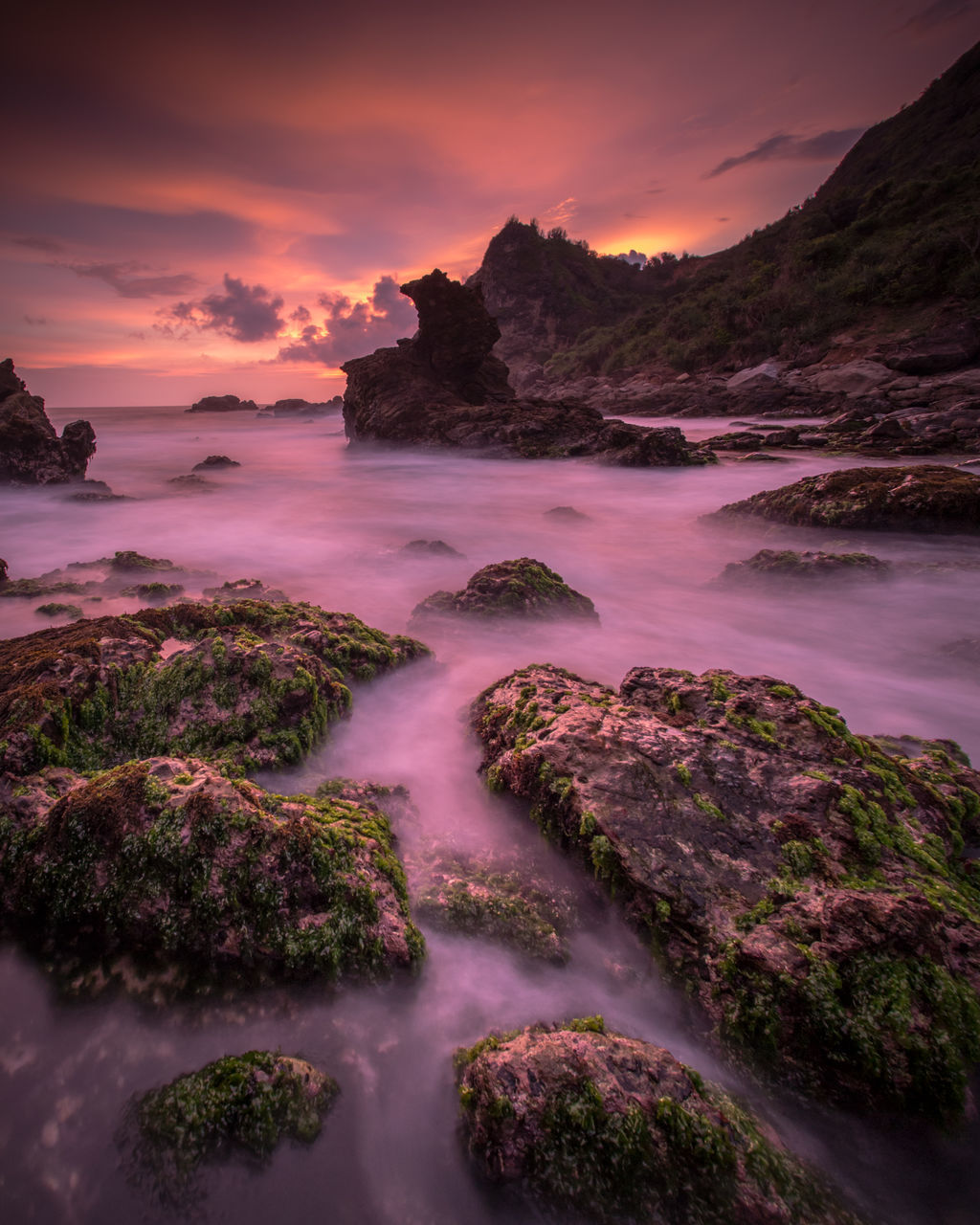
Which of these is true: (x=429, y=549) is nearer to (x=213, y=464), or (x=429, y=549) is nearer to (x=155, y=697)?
(x=155, y=697)

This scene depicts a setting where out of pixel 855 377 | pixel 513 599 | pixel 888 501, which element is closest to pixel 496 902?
pixel 513 599

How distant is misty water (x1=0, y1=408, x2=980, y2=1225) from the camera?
162 centimetres

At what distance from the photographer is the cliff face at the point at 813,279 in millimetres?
25094

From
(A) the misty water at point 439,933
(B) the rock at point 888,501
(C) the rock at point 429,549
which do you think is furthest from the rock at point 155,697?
(B) the rock at point 888,501

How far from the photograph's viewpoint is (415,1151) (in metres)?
1.72

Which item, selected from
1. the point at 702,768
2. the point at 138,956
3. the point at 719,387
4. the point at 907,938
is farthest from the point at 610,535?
the point at 719,387

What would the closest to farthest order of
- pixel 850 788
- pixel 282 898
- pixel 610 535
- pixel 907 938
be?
1. pixel 907 938
2. pixel 282 898
3. pixel 850 788
4. pixel 610 535

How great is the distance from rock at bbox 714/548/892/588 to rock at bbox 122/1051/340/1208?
725 centimetres

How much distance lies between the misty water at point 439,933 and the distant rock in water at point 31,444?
399 centimetres

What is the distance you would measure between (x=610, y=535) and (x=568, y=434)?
1103 cm

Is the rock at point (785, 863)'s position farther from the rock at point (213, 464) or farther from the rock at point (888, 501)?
the rock at point (213, 464)

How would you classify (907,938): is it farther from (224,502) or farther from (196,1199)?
(224,502)

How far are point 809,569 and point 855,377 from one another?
71.8ft

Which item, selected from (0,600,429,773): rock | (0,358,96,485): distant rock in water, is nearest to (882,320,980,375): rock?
(0,600,429,773): rock
